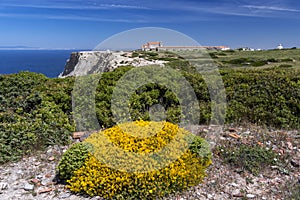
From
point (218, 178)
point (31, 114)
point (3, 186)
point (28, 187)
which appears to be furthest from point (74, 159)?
point (31, 114)

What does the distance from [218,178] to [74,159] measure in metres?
2.11

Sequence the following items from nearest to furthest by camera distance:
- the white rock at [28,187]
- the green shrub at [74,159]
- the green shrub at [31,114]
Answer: the green shrub at [74,159] → the white rock at [28,187] → the green shrub at [31,114]

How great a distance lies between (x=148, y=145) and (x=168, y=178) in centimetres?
49

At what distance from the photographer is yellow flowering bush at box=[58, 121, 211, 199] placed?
3.72 metres

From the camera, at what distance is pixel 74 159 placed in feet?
13.4

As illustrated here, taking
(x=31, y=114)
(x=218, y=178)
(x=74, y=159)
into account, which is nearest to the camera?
(x=74, y=159)

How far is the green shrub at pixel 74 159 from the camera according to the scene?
4.05 metres

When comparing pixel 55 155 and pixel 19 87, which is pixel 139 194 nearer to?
pixel 55 155

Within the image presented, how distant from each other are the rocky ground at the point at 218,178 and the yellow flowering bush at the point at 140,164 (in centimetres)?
25

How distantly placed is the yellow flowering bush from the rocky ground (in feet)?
0.82

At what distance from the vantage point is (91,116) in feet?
21.1

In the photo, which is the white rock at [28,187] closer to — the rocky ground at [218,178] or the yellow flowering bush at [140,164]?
the rocky ground at [218,178]

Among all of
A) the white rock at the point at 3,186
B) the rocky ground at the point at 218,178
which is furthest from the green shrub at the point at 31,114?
the white rock at the point at 3,186

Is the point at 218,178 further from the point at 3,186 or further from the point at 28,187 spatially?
the point at 3,186
